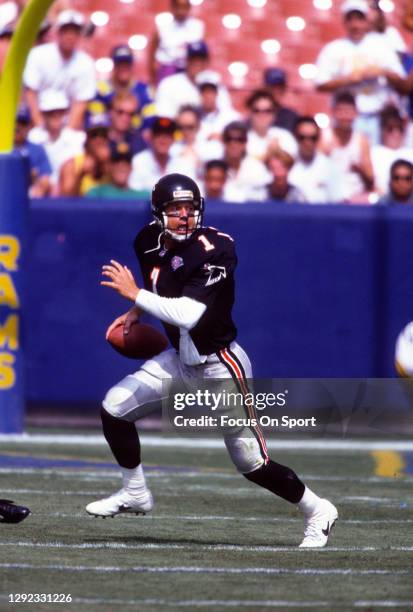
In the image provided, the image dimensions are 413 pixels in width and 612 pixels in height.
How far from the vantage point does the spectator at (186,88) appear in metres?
13.6

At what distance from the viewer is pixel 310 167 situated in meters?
12.8

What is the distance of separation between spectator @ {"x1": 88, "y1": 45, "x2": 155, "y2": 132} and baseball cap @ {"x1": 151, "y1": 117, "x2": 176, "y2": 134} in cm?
92

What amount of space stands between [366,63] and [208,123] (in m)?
1.63

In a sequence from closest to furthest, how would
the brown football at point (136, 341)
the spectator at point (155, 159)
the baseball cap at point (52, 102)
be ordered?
the brown football at point (136, 341), the spectator at point (155, 159), the baseball cap at point (52, 102)

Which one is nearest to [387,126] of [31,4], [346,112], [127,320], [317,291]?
[346,112]

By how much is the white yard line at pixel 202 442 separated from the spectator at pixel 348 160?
93.3 inches

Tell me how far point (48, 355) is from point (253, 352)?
1572 millimetres

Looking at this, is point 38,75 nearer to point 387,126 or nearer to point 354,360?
point 387,126

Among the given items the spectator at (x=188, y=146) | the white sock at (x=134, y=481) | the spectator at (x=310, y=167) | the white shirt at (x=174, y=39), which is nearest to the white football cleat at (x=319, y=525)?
the white sock at (x=134, y=481)

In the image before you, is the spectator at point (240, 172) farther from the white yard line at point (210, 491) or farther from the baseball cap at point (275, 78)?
the white yard line at point (210, 491)

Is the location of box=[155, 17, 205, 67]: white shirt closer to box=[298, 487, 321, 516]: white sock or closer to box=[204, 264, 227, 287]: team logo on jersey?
box=[204, 264, 227, 287]: team logo on jersey

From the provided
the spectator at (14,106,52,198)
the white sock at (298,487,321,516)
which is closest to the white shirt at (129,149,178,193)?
the spectator at (14,106,52,198)

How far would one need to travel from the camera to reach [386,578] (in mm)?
5629

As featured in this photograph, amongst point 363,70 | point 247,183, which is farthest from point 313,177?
point 363,70
